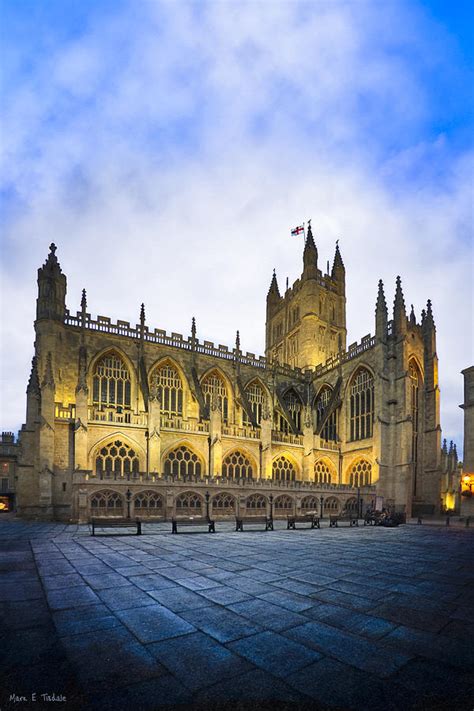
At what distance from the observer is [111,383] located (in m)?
31.5

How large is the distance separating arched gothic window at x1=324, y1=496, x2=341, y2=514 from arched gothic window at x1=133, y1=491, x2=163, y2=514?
45.7 feet

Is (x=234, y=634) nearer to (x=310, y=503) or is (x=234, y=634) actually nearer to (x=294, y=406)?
(x=310, y=503)

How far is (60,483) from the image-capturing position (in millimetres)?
25406

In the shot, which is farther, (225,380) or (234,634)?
(225,380)

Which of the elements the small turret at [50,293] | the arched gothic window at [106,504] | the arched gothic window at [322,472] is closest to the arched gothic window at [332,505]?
the arched gothic window at [322,472]

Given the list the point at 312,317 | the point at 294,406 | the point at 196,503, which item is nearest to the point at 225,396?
the point at 294,406

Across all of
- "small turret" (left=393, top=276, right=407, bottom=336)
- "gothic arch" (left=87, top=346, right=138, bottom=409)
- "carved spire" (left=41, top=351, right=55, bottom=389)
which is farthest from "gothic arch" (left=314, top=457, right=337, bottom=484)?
"carved spire" (left=41, top=351, right=55, bottom=389)

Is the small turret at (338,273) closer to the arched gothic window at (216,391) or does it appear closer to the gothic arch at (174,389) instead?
the arched gothic window at (216,391)

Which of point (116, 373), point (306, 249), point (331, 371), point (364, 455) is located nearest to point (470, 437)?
point (364, 455)

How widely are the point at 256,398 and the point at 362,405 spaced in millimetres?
9997

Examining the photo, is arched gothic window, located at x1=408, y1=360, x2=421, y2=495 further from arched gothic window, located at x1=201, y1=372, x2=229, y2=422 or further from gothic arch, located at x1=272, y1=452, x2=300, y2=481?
arched gothic window, located at x1=201, y1=372, x2=229, y2=422

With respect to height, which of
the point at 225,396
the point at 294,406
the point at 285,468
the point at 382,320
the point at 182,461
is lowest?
the point at 285,468

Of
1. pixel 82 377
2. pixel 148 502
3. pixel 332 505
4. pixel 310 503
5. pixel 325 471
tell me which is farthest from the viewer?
pixel 325 471

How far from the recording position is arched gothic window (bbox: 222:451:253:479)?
3178 cm
